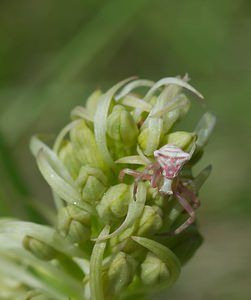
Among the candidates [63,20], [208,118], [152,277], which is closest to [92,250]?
[152,277]

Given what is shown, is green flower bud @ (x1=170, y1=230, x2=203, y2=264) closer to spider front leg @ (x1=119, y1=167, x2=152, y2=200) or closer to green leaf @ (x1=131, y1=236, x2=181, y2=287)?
green leaf @ (x1=131, y1=236, x2=181, y2=287)

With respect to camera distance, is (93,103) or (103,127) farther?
(93,103)

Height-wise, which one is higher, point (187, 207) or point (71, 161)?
point (71, 161)

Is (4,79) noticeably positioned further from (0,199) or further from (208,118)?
(208,118)

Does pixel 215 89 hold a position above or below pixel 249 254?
above

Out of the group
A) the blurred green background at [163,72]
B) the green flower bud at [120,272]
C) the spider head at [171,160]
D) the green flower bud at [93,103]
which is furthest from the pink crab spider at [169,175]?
the blurred green background at [163,72]

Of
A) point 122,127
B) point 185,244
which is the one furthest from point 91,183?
point 185,244

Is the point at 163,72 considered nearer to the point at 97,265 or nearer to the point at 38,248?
the point at 38,248
